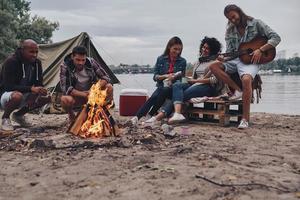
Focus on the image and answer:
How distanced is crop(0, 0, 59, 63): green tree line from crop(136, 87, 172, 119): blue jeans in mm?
14442

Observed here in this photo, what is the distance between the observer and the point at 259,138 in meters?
5.45

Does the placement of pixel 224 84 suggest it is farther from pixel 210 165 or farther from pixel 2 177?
pixel 2 177

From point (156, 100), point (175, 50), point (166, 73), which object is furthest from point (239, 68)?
point (156, 100)

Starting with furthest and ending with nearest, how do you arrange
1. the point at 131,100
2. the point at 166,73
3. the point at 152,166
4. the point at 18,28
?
the point at 18,28 → the point at 131,100 → the point at 166,73 → the point at 152,166

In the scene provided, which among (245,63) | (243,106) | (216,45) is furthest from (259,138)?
(216,45)

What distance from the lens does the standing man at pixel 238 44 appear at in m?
6.30

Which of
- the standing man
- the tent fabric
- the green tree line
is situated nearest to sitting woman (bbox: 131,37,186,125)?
the standing man

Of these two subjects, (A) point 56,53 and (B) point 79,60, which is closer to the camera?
(B) point 79,60

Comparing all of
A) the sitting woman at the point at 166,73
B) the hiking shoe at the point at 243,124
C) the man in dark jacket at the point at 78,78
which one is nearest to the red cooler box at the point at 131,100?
the sitting woman at the point at 166,73

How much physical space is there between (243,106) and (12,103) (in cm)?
342

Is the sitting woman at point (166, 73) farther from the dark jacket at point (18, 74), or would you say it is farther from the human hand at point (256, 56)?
the dark jacket at point (18, 74)

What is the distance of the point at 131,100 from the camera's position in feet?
26.4

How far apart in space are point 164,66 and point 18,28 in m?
16.9

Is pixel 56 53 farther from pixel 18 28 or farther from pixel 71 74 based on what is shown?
pixel 18 28
